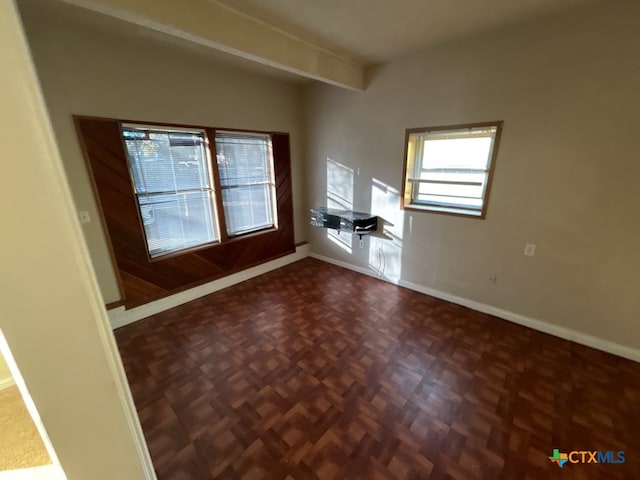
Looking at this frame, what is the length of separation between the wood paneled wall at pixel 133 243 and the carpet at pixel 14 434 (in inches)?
43.0

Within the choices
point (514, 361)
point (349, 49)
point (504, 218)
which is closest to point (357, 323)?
point (514, 361)

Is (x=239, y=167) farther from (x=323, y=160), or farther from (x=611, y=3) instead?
(x=611, y=3)

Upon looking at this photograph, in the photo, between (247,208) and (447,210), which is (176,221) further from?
(447,210)

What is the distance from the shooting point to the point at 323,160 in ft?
12.8

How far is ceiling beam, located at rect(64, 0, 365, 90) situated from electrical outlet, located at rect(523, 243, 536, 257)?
102 inches

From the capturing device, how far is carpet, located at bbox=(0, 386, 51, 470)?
1300 mm

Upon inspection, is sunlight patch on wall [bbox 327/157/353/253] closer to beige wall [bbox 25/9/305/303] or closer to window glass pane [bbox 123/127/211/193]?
beige wall [bbox 25/9/305/303]

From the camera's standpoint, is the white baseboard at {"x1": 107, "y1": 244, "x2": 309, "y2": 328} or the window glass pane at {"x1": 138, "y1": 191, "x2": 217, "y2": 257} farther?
the window glass pane at {"x1": 138, "y1": 191, "x2": 217, "y2": 257}

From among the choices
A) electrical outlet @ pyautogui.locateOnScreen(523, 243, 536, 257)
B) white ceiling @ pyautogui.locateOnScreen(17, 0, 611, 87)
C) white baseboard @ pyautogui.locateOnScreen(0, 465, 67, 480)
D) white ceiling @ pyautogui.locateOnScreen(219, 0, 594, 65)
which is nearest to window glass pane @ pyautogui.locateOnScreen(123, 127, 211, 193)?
white ceiling @ pyautogui.locateOnScreen(17, 0, 611, 87)

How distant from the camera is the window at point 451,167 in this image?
8.44ft

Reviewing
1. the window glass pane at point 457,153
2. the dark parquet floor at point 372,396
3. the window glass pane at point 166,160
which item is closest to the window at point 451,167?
the window glass pane at point 457,153

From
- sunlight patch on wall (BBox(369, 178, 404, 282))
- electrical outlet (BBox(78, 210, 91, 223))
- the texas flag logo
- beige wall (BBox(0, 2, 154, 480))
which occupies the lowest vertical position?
the texas flag logo

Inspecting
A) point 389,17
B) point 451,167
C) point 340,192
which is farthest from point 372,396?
point 389,17

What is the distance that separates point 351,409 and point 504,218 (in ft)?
7.35
